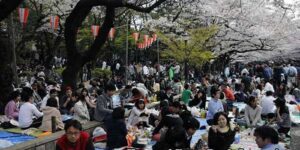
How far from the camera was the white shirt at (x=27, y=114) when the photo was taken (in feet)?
31.8

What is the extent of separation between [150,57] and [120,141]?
29046mm

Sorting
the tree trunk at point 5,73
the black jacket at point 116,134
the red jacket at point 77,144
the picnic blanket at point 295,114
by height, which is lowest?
the picnic blanket at point 295,114

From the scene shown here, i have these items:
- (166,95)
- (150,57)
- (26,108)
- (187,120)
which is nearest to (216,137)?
(187,120)

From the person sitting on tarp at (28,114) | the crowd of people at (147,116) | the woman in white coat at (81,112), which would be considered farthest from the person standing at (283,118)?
the person sitting on tarp at (28,114)

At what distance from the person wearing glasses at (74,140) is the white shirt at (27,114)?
4894mm

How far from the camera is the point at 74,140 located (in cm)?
510

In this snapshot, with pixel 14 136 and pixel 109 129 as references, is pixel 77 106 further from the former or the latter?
pixel 109 129

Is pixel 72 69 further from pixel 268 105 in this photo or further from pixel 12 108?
pixel 268 105

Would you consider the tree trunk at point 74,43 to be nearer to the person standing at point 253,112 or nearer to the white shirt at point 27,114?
the white shirt at point 27,114

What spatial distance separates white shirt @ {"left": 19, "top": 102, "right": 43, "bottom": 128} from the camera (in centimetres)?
970

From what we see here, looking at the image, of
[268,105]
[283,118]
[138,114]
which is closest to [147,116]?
[138,114]

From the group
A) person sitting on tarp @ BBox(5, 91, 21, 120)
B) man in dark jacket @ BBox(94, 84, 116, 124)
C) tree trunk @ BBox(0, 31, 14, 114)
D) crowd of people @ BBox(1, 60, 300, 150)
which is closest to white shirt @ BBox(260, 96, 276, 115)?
crowd of people @ BBox(1, 60, 300, 150)

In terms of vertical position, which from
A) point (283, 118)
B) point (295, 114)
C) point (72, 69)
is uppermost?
point (72, 69)

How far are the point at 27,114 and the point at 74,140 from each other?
5.15 m
